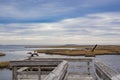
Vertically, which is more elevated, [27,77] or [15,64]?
[15,64]

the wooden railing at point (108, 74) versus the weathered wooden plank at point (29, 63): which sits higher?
the wooden railing at point (108, 74)

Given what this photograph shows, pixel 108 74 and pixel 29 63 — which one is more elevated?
pixel 108 74

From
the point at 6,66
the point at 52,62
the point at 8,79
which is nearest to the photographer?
the point at 52,62

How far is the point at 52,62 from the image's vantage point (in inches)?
480

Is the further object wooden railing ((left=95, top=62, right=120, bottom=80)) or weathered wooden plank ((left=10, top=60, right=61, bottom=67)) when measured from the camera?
weathered wooden plank ((left=10, top=60, right=61, bottom=67))

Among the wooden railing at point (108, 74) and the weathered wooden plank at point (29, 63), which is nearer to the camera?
the wooden railing at point (108, 74)

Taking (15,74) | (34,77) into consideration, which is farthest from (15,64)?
(34,77)

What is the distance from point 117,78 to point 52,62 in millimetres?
8562

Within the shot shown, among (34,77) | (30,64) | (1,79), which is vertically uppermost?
(30,64)

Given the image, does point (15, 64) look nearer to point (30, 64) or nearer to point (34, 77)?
point (30, 64)

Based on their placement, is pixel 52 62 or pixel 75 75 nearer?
pixel 52 62

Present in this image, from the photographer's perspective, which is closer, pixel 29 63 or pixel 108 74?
pixel 108 74

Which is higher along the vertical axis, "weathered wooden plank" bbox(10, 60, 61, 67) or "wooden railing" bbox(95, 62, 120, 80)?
"wooden railing" bbox(95, 62, 120, 80)

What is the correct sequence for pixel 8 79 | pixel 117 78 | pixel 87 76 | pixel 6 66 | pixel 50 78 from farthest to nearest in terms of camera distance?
1. pixel 6 66
2. pixel 8 79
3. pixel 87 76
4. pixel 50 78
5. pixel 117 78
